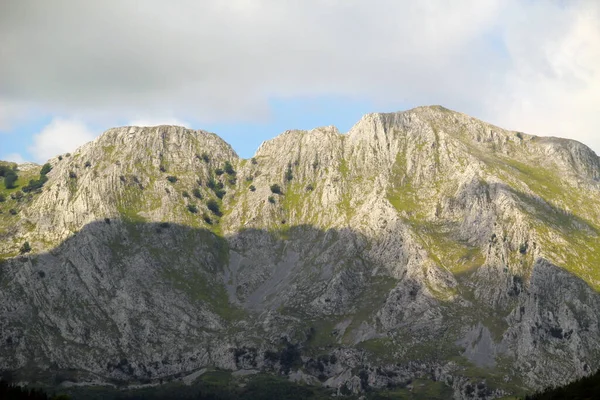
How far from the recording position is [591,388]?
199 metres
